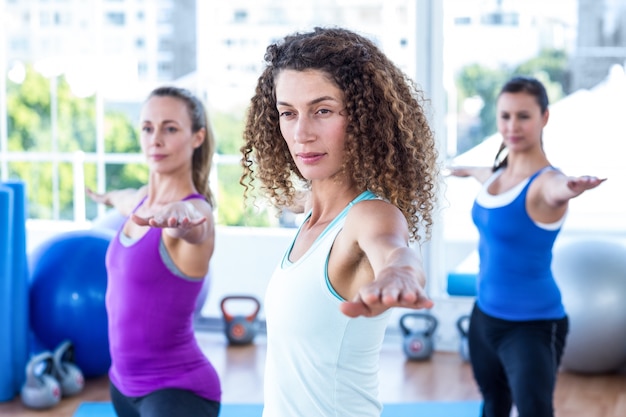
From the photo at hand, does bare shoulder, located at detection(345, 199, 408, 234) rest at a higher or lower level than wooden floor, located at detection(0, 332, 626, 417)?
higher

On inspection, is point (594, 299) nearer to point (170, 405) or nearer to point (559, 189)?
point (559, 189)

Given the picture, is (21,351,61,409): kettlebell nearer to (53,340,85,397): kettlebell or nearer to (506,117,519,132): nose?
(53,340,85,397): kettlebell

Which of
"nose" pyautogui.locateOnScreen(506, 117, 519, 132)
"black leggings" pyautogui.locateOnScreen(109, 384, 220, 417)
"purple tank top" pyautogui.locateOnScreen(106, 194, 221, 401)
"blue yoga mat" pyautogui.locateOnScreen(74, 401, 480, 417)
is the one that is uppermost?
"nose" pyautogui.locateOnScreen(506, 117, 519, 132)

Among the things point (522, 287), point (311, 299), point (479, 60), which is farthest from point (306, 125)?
point (479, 60)

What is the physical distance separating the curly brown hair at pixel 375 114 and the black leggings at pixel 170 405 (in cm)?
88

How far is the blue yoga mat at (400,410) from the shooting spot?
3.87 m

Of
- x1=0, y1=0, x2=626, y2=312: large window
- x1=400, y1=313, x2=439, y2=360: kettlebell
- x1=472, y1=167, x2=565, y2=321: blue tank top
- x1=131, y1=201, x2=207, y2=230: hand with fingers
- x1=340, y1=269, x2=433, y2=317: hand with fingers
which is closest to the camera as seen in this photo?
x1=340, y1=269, x2=433, y2=317: hand with fingers

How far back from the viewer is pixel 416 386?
451cm

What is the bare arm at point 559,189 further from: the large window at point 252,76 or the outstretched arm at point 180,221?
the large window at point 252,76

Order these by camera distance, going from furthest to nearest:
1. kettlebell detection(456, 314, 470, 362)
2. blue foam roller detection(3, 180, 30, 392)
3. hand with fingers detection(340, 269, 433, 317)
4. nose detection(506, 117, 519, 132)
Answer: kettlebell detection(456, 314, 470, 362), blue foam roller detection(3, 180, 30, 392), nose detection(506, 117, 519, 132), hand with fingers detection(340, 269, 433, 317)

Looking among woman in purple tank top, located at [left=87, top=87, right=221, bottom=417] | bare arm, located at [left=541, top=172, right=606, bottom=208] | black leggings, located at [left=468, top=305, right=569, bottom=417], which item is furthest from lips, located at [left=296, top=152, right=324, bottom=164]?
black leggings, located at [left=468, top=305, right=569, bottom=417]

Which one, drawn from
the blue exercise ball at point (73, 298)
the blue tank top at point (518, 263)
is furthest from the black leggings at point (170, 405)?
the blue exercise ball at point (73, 298)

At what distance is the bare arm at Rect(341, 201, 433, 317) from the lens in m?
1.05

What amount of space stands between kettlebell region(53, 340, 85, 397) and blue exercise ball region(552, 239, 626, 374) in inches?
96.0
